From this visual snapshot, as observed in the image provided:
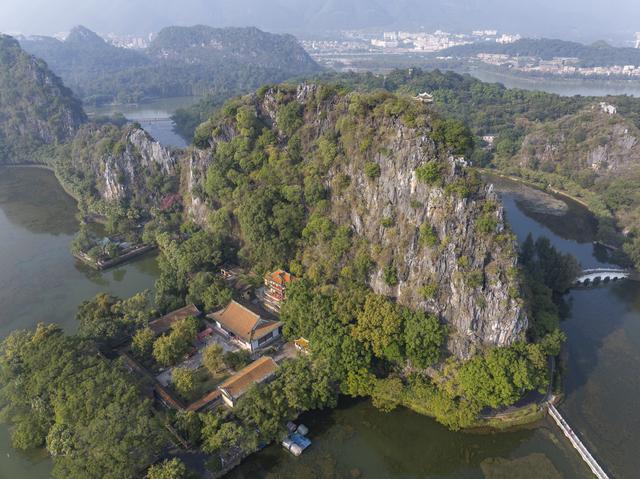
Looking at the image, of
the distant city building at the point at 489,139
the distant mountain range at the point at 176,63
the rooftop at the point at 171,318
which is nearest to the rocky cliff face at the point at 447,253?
the rooftop at the point at 171,318

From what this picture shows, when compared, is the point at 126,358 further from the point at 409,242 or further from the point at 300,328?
the point at 409,242

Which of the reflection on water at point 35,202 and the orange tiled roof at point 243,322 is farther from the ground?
the orange tiled roof at point 243,322

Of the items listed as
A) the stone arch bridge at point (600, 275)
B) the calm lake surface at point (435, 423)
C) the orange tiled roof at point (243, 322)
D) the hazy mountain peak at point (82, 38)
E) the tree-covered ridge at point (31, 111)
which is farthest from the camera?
the hazy mountain peak at point (82, 38)

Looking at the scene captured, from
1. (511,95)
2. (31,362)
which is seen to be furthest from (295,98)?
(511,95)

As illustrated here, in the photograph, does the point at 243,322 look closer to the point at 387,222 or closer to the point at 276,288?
the point at 276,288

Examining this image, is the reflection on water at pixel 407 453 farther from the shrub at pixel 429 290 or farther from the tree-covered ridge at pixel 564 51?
the tree-covered ridge at pixel 564 51

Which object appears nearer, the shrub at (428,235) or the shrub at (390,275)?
the shrub at (428,235)
